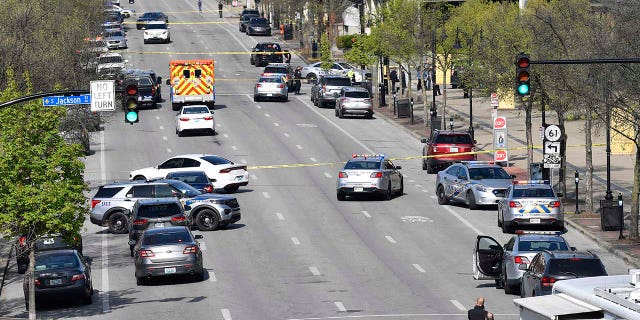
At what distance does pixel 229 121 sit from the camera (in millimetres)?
68188

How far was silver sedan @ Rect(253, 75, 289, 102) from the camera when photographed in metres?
76.2

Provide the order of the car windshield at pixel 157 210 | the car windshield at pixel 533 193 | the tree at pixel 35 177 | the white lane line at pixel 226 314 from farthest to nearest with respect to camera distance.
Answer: the car windshield at pixel 533 193 < the car windshield at pixel 157 210 < the tree at pixel 35 177 < the white lane line at pixel 226 314

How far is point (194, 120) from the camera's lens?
61938mm

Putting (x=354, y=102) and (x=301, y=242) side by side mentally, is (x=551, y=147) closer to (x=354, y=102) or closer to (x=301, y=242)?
(x=301, y=242)

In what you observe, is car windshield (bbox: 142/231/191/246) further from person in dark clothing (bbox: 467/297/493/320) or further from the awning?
the awning

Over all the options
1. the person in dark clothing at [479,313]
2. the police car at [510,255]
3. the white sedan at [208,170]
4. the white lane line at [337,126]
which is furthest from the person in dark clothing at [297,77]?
the person in dark clothing at [479,313]

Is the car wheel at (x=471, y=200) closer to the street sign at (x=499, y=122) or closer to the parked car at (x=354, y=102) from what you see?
the street sign at (x=499, y=122)

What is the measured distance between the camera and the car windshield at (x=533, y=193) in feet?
129

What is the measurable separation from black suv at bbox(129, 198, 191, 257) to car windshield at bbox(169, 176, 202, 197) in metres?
4.23

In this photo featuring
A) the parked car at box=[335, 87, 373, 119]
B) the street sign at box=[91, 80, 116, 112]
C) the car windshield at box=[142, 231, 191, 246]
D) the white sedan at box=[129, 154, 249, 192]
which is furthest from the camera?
the parked car at box=[335, 87, 373, 119]

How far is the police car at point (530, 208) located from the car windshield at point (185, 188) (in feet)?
32.1

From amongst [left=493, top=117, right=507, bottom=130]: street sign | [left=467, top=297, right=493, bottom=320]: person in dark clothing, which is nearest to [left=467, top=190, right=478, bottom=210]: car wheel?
[left=493, top=117, right=507, bottom=130]: street sign

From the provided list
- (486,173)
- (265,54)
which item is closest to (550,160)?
(486,173)

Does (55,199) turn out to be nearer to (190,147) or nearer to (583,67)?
(583,67)
